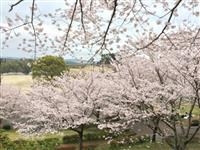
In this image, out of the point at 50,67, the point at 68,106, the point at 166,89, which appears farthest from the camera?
the point at 50,67

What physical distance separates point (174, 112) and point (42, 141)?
9.62 m

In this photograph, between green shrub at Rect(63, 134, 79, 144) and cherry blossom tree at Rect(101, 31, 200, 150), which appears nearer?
cherry blossom tree at Rect(101, 31, 200, 150)

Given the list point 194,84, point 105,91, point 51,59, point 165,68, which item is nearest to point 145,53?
point 165,68

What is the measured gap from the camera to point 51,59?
125 ft

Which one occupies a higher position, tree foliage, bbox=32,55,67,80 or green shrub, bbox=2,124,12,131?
tree foliage, bbox=32,55,67,80

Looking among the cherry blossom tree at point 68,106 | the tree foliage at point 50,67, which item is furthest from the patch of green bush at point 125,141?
the tree foliage at point 50,67

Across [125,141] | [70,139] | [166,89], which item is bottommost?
[70,139]

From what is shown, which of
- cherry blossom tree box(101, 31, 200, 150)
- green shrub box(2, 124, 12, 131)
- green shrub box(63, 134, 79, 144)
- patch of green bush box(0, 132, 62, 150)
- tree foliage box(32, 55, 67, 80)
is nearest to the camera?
cherry blossom tree box(101, 31, 200, 150)

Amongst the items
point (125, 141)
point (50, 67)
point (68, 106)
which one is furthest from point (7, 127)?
point (68, 106)

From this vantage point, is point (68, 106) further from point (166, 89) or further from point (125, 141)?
point (166, 89)

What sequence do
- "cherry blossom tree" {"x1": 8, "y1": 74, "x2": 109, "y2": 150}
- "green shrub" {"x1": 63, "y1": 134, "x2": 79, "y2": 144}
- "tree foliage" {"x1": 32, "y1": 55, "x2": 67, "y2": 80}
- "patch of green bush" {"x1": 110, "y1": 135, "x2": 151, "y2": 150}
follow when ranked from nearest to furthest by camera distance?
"cherry blossom tree" {"x1": 8, "y1": 74, "x2": 109, "y2": 150} → "patch of green bush" {"x1": 110, "y1": 135, "x2": 151, "y2": 150} → "green shrub" {"x1": 63, "y1": 134, "x2": 79, "y2": 144} → "tree foliage" {"x1": 32, "y1": 55, "x2": 67, "y2": 80}

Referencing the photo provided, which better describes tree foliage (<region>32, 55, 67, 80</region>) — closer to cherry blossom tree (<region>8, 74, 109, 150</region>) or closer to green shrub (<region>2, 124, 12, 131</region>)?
green shrub (<region>2, 124, 12, 131</region>)

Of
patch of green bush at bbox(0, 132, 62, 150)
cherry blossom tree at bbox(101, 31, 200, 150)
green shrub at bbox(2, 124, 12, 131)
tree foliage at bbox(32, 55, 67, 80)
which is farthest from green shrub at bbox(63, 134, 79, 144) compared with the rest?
tree foliage at bbox(32, 55, 67, 80)

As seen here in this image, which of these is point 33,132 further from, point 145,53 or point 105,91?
point 145,53
